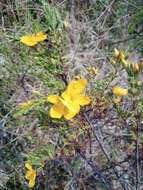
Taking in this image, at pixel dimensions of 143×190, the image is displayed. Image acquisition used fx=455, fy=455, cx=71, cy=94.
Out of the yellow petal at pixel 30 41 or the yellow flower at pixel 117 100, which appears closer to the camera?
the yellow petal at pixel 30 41

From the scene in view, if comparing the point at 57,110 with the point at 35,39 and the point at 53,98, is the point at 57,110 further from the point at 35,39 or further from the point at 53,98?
the point at 35,39

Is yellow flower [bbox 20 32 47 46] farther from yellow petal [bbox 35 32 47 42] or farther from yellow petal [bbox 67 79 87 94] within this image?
yellow petal [bbox 67 79 87 94]

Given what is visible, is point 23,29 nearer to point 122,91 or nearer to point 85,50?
point 85,50

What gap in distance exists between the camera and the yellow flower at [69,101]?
1.44 m

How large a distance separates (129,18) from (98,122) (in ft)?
2.72

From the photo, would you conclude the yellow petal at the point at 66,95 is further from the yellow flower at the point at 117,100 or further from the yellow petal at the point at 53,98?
the yellow flower at the point at 117,100

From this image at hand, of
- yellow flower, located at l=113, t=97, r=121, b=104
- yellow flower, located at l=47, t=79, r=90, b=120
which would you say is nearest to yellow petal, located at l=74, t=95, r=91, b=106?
yellow flower, located at l=47, t=79, r=90, b=120

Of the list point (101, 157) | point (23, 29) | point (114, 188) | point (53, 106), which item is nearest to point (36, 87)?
point (23, 29)

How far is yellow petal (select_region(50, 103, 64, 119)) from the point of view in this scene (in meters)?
1.47

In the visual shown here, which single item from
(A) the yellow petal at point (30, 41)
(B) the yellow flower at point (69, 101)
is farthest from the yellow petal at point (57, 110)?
(A) the yellow petal at point (30, 41)

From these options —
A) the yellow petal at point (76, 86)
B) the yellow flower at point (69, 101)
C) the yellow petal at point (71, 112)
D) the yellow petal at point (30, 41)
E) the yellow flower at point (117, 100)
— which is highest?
the yellow petal at point (30, 41)

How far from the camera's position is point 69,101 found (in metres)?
1.44

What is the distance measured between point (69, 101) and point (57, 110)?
0.06m

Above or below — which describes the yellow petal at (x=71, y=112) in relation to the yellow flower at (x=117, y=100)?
below
